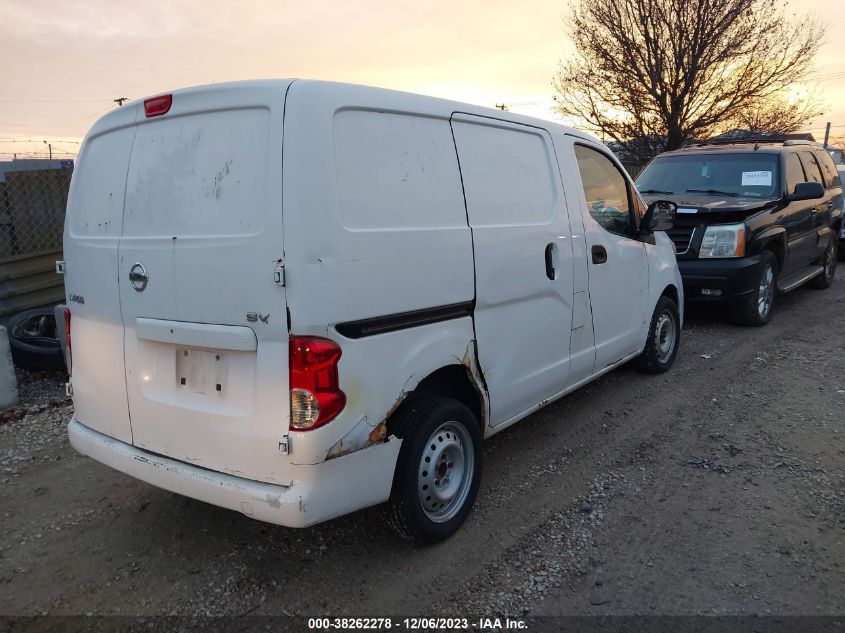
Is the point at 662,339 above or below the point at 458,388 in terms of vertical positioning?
below

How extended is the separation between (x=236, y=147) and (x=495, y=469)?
2562mm

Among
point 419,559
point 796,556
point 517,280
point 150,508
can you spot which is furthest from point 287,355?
point 796,556

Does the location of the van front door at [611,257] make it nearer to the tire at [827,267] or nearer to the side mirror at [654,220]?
the side mirror at [654,220]

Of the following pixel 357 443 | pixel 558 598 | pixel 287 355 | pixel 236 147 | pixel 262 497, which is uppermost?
pixel 236 147

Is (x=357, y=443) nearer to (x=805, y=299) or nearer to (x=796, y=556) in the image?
(x=796, y=556)

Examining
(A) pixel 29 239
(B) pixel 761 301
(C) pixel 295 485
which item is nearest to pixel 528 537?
(C) pixel 295 485

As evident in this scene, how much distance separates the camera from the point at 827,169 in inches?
388

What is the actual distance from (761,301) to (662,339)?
2.48 metres

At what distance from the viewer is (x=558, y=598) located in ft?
9.42

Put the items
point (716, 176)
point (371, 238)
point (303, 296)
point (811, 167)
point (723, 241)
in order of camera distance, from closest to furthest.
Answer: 1. point (303, 296)
2. point (371, 238)
3. point (723, 241)
4. point (716, 176)
5. point (811, 167)

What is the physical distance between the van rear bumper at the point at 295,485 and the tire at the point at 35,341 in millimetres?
3292

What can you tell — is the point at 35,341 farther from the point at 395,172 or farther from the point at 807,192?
the point at 807,192

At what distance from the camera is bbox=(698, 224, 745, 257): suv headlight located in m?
7.19

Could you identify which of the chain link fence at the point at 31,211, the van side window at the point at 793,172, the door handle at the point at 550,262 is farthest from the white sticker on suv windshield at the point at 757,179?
the chain link fence at the point at 31,211
